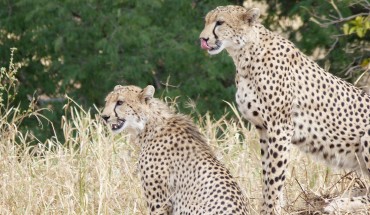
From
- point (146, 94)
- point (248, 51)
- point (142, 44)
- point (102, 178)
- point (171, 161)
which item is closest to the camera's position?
point (171, 161)

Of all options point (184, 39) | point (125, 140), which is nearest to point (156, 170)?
point (125, 140)

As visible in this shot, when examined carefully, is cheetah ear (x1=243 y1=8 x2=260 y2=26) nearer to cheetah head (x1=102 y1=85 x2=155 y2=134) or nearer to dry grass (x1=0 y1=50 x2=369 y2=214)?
cheetah head (x1=102 y1=85 x2=155 y2=134)

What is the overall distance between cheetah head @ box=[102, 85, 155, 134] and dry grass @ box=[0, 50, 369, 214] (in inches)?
15.5

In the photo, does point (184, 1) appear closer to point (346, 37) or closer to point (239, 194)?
point (346, 37)

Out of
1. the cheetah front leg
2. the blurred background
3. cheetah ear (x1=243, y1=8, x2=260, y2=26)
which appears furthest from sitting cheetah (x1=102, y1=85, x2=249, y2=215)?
the blurred background

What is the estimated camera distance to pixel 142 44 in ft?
37.6

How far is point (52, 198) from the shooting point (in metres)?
6.63

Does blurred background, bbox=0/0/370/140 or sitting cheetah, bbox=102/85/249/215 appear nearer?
sitting cheetah, bbox=102/85/249/215

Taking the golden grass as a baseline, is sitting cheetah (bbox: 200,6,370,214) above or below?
above

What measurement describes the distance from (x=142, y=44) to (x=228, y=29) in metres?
5.06

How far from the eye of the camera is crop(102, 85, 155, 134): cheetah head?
20.7 feet

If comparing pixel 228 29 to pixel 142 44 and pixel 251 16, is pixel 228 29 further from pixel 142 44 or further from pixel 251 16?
pixel 142 44

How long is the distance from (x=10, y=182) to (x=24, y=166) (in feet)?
1.56

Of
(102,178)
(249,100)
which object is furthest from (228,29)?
(102,178)
